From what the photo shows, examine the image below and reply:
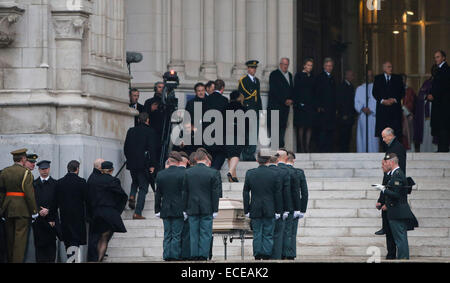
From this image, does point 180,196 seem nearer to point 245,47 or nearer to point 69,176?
point 69,176

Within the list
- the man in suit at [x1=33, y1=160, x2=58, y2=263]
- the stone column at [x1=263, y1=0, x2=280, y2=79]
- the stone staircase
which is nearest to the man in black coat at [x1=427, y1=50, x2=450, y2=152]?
the stone staircase

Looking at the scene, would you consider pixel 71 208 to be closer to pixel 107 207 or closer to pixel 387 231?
pixel 107 207

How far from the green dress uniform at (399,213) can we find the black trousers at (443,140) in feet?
17.7

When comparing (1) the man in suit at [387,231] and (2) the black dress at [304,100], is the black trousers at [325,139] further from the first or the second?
(1) the man in suit at [387,231]

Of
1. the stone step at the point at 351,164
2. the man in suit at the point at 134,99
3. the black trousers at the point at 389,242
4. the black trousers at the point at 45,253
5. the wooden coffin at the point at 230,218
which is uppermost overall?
the man in suit at the point at 134,99

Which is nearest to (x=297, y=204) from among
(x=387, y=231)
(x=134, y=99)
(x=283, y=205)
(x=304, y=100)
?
(x=283, y=205)

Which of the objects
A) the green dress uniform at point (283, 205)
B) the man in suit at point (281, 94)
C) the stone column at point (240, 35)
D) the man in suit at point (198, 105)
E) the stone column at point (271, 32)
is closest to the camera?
the green dress uniform at point (283, 205)

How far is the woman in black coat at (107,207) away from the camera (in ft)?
74.9

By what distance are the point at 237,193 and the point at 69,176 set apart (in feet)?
11.3

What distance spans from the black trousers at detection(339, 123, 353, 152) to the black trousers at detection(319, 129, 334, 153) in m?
0.73

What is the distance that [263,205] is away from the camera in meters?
21.8

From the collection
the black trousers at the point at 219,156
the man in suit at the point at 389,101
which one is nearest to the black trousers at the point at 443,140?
the man in suit at the point at 389,101

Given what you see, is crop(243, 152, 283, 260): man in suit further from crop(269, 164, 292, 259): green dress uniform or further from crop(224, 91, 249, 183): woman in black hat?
crop(224, 91, 249, 183): woman in black hat

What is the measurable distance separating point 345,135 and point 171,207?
939 cm
